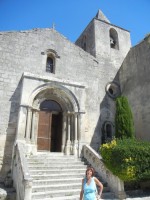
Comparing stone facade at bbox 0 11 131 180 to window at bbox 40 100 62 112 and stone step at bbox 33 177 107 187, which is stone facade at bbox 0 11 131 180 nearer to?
window at bbox 40 100 62 112

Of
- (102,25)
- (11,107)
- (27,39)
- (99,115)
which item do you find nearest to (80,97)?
(99,115)

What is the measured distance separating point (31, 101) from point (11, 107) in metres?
1.08

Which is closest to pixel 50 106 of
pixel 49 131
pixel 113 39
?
pixel 49 131

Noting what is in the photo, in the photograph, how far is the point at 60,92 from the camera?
452 inches

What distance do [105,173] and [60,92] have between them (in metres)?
5.16

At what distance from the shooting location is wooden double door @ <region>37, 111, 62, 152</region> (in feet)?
35.8

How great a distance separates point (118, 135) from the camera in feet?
36.0

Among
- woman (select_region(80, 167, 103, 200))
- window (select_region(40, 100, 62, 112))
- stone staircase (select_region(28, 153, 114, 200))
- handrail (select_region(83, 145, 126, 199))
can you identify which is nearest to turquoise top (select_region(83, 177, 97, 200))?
woman (select_region(80, 167, 103, 200))

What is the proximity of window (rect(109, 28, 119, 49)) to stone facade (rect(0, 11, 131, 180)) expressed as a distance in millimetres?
1855

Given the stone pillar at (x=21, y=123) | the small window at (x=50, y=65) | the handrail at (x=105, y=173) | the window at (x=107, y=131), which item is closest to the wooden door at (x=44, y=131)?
the stone pillar at (x=21, y=123)

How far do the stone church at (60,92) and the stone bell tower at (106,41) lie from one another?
242 mm

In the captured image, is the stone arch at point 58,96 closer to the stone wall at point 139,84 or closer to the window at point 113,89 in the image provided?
the window at point 113,89

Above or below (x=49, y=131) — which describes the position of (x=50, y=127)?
above

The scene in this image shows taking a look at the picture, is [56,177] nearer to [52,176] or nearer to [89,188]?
[52,176]
